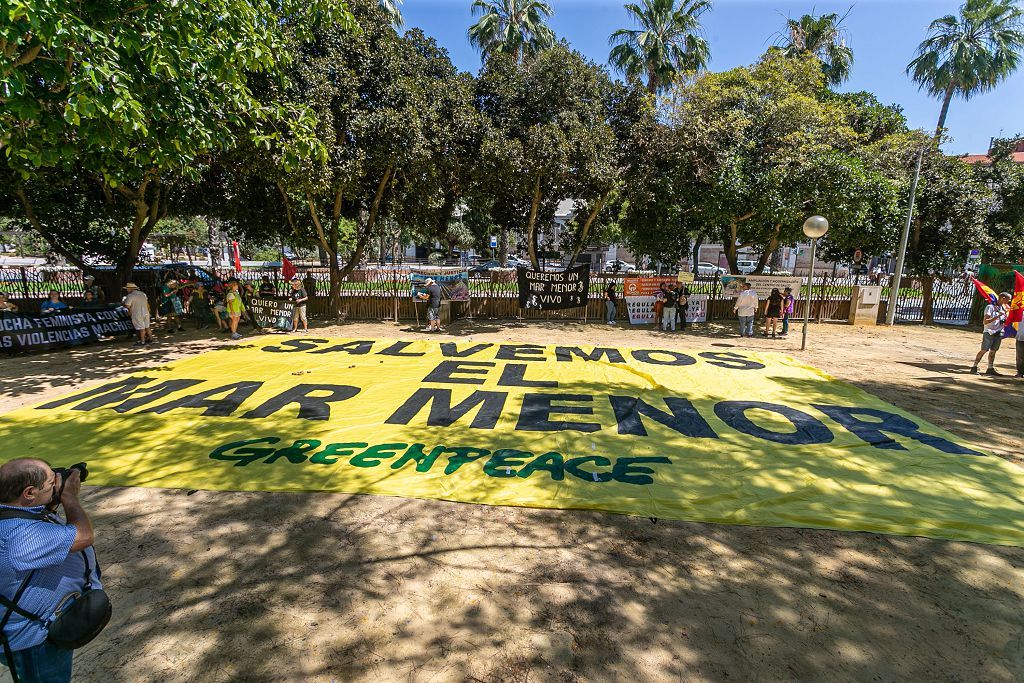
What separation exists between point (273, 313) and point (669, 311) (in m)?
11.9

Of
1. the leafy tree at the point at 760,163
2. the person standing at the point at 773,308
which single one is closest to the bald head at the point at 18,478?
the leafy tree at the point at 760,163

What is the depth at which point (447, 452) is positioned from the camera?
570cm

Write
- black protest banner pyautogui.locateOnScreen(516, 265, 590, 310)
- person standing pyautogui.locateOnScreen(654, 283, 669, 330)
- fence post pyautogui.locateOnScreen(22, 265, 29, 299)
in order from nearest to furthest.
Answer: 1. fence post pyautogui.locateOnScreen(22, 265, 29, 299)
2. person standing pyautogui.locateOnScreen(654, 283, 669, 330)
3. black protest banner pyautogui.locateOnScreen(516, 265, 590, 310)

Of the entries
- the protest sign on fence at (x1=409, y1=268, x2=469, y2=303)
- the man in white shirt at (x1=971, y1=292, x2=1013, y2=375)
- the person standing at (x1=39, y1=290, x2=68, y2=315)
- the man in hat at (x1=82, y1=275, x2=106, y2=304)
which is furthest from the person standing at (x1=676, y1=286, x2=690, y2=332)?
the man in hat at (x1=82, y1=275, x2=106, y2=304)

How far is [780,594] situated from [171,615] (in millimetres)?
4247

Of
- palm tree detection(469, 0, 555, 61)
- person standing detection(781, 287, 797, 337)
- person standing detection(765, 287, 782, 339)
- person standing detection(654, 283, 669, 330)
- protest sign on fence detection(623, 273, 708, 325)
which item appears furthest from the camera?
palm tree detection(469, 0, 555, 61)

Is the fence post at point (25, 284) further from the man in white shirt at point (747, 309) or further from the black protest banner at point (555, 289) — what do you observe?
the man in white shirt at point (747, 309)

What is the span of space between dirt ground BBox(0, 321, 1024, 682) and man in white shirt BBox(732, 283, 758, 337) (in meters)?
10.7

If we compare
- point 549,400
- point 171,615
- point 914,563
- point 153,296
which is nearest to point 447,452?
point 549,400

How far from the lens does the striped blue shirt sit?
191 cm

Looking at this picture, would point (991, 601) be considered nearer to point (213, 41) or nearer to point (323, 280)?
point (213, 41)

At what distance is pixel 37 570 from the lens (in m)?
1.99

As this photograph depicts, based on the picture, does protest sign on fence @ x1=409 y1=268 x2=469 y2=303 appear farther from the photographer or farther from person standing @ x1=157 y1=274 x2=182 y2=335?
the photographer

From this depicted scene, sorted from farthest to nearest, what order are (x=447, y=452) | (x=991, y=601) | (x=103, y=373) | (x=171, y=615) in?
1. (x=103, y=373)
2. (x=447, y=452)
3. (x=991, y=601)
4. (x=171, y=615)
